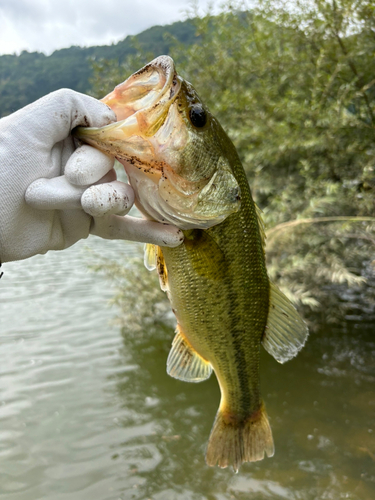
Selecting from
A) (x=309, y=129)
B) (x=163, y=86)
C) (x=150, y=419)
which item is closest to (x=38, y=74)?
(x=309, y=129)

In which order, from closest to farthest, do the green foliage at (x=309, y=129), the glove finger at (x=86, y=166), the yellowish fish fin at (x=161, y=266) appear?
1. the glove finger at (x=86, y=166)
2. the yellowish fish fin at (x=161, y=266)
3. the green foliage at (x=309, y=129)

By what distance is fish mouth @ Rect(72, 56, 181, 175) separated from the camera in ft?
4.49

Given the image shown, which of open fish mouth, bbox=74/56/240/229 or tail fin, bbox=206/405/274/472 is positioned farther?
tail fin, bbox=206/405/274/472

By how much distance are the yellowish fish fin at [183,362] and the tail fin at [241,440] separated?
0.44 metres

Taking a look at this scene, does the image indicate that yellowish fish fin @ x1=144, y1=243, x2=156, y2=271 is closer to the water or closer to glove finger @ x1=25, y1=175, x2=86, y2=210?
glove finger @ x1=25, y1=175, x2=86, y2=210

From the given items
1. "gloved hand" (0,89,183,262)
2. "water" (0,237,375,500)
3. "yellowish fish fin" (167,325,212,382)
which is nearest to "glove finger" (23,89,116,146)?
"gloved hand" (0,89,183,262)

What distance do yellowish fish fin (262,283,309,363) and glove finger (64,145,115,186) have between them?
102 centimetres

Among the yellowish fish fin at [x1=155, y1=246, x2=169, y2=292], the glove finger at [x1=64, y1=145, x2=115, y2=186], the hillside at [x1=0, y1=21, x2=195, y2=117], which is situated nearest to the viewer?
the glove finger at [x1=64, y1=145, x2=115, y2=186]

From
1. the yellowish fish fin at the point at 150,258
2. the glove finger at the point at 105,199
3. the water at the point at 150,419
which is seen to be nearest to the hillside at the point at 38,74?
the water at the point at 150,419

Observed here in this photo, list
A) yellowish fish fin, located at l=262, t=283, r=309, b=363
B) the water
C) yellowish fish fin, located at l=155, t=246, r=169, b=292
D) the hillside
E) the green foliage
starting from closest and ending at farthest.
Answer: yellowish fish fin, located at l=155, t=246, r=169, b=292 → yellowish fish fin, located at l=262, t=283, r=309, b=363 → the water → the green foliage → the hillside

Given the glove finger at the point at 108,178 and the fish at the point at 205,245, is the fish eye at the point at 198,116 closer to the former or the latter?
the fish at the point at 205,245

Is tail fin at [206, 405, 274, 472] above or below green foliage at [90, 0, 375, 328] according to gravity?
below

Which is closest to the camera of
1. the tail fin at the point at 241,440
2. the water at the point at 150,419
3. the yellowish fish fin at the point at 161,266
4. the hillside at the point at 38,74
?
the yellowish fish fin at the point at 161,266

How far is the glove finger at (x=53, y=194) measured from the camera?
1405mm
